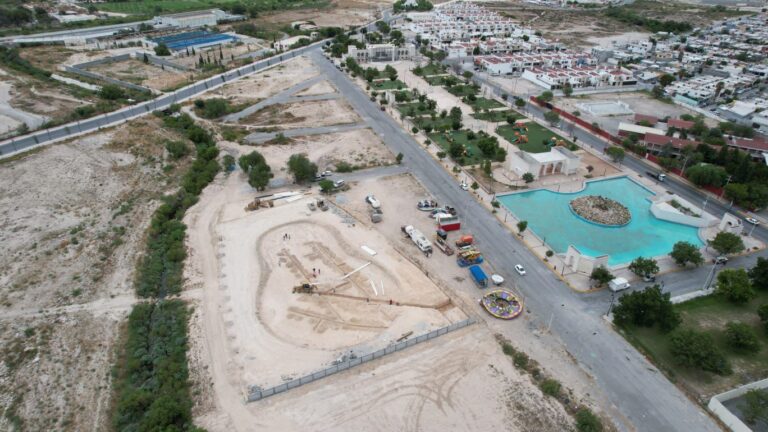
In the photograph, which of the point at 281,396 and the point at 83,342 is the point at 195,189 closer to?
the point at 83,342

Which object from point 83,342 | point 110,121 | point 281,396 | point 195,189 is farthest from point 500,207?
point 110,121

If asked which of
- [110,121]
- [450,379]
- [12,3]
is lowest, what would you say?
[450,379]

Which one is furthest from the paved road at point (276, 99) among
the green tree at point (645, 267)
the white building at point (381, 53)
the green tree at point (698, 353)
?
the green tree at point (698, 353)

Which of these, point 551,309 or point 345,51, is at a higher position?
point 345,51

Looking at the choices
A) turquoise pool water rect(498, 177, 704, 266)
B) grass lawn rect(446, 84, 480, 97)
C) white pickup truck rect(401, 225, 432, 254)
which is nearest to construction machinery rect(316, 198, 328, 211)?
white pickup truck rect(401, 225, 432, 254)

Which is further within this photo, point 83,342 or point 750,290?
point 750,290

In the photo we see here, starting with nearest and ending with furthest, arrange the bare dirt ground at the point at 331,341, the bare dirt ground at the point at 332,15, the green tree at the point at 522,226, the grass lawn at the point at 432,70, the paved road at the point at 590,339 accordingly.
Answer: the bare dirt ground at the point at 331,341, the paved road at the point at 590,339, the green tree at the point at 522,226, the grass lawn at the point at 432,70, the bare dirt ground at the point at 332,15

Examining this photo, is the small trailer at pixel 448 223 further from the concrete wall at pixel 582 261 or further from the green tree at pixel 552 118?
the green tree at pixel 552 118
